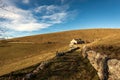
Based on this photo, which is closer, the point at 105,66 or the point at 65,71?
the point at 105,66

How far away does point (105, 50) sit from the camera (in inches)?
2019

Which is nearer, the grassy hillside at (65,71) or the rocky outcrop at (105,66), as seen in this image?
the rocky outcrop at (105,66)

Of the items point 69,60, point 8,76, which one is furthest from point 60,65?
point 8,76

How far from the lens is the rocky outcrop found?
141 feet

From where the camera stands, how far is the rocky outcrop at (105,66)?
141 feet

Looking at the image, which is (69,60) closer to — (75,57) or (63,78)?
(75,57)

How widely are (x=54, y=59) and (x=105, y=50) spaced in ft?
37.5

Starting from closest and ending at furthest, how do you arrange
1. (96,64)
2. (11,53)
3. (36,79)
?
(36,79), (96,64), (11,53)

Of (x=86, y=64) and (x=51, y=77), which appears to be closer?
(x=51, y=77)

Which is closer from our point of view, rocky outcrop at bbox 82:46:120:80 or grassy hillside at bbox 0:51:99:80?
rocky outcrop at bbox 82:46:120:80

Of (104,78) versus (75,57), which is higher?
(75,57)

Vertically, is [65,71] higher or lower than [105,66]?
lower

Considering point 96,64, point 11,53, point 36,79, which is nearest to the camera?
point 36,79

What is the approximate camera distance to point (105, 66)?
148 feet
